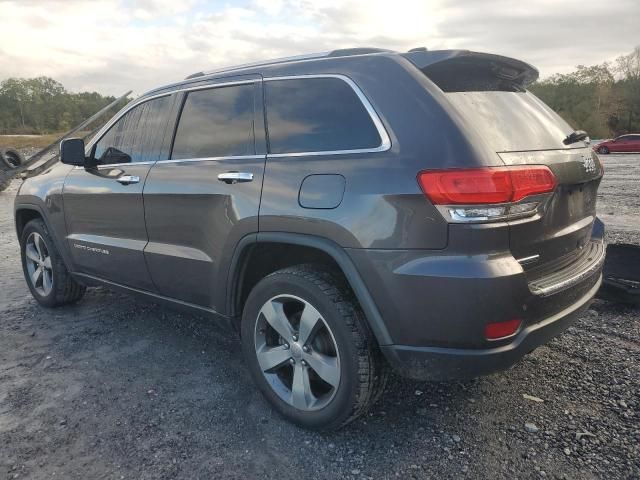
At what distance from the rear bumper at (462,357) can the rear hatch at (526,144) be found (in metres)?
0.27

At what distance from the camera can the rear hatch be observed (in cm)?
231

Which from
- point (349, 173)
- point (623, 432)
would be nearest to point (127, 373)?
point (349, 173)

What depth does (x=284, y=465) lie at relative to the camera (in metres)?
2.45

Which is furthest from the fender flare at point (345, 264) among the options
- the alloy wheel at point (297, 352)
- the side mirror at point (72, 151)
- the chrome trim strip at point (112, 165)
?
the side mirror at point (72, 151)

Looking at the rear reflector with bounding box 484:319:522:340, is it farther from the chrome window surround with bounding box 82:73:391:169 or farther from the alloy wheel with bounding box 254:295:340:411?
the chrome window surround with bounding box 82:73:391:169

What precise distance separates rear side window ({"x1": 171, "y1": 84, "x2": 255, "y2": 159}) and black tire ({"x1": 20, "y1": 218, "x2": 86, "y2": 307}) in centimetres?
191

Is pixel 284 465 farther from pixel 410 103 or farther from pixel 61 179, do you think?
pixel 61 179

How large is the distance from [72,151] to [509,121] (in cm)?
302

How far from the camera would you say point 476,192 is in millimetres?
2135

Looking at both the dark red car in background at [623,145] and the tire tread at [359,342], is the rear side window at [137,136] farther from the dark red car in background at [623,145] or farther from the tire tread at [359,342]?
the dark red car in background at [623,145]

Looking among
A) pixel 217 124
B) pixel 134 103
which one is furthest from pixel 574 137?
pixel 134 103

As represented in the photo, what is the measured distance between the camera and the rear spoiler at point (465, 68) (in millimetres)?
2469

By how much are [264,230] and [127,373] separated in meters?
1.49

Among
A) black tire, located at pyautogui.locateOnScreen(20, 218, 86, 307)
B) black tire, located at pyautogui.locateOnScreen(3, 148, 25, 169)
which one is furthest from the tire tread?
black tire, located at pyautogui.locateOnScreen(3, 148, 25, 169)
